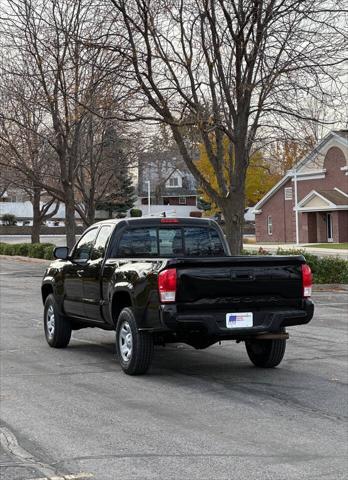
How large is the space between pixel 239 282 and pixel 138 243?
7.03ft

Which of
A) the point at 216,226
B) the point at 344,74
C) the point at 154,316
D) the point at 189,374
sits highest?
the point at 344,74

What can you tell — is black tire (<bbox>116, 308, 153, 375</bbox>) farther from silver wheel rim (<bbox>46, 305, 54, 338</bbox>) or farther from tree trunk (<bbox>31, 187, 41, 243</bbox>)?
tree trunk (<bbox>31, 187, 41, 243</bbox>)

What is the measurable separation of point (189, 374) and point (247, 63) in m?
13.5

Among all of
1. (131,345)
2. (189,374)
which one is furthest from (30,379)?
(189,374)

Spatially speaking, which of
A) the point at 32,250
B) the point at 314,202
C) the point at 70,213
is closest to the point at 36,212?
the point at 32,250

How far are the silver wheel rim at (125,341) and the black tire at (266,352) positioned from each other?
1581mm

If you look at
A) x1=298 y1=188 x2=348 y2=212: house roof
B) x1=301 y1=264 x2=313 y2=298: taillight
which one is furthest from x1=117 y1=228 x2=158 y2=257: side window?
x1=298 y1=188 x2=348 y2=212: house roof

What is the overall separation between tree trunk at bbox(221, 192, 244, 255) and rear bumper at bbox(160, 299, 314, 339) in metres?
13.7

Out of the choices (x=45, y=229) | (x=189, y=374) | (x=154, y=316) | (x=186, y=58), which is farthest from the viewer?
(x=45, y=229)

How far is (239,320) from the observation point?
909 cm

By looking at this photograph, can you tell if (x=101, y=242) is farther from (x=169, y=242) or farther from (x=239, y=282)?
(x=239, y=282)

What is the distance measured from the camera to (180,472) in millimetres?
5676

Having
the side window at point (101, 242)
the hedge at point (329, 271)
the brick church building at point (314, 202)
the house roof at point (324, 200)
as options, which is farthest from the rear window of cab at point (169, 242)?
the house roof at point (324, 200)

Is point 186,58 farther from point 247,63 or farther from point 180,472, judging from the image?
point 180,472
